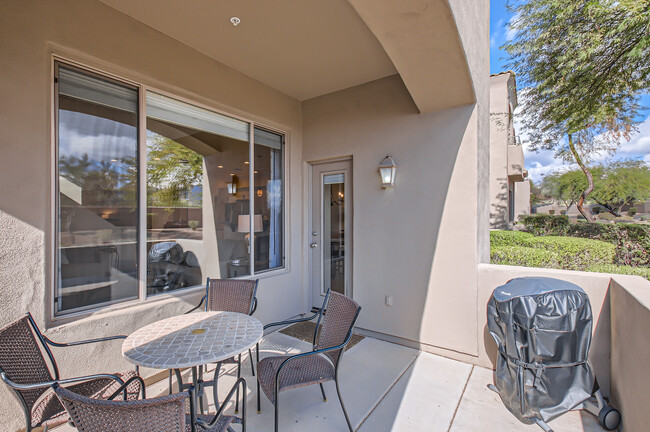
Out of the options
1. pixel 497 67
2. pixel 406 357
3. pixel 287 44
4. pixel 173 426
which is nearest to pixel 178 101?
pixel 287 44

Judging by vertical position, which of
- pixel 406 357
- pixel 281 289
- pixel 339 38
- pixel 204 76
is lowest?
pixel 406 357

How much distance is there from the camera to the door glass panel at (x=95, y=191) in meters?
2.30

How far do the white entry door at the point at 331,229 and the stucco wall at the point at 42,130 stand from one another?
199 cm

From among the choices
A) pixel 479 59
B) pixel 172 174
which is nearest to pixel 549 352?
pixel 479 59

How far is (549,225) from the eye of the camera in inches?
352

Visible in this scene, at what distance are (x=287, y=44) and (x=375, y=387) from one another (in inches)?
136

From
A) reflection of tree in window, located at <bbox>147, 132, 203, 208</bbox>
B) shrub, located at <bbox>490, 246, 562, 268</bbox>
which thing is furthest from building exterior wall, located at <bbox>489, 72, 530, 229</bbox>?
reflection of tree in window, located at <bbox>147, 132, 203, 208</bbox>

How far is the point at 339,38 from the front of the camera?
9.69ft

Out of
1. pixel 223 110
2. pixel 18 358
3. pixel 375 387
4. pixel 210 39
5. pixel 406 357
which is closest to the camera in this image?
pixel 18 358

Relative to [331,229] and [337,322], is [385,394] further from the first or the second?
[331,229]

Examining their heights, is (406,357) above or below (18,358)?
below

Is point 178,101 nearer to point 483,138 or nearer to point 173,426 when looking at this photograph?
point 173,426

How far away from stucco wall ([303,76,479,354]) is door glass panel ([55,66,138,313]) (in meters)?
2.47

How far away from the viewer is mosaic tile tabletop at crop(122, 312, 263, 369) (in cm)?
156
